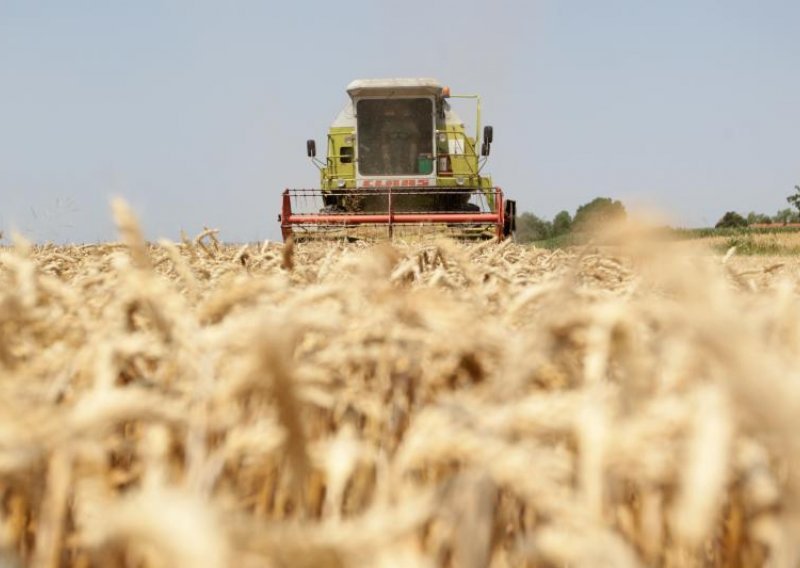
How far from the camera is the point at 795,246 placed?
22.7 metres

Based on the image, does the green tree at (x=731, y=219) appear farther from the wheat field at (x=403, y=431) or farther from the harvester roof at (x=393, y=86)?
the wheat field at (x=403, y=431)

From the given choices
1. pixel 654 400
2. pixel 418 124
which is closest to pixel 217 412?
pixel 654 400

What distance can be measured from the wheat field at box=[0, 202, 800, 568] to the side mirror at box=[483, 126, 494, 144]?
43.6 feet

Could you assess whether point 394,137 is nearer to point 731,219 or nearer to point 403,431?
point 403,431

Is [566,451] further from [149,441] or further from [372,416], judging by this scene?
[149,441]

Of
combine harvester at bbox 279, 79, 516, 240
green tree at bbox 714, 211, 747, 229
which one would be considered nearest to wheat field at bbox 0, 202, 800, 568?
combine harvester at bbox 279, 79, 516, 240

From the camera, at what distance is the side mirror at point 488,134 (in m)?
14.1

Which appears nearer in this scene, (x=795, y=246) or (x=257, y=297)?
(x=257, y=297)

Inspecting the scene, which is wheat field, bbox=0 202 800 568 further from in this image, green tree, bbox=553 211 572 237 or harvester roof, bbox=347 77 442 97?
green tree, bbox=553 211 572 237

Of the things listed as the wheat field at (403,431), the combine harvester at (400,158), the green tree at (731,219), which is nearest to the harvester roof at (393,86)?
the combine harvester at (400,158)

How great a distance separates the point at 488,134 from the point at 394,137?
168 centimetres

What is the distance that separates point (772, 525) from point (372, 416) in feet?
1.49

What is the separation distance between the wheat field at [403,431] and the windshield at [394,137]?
12833 millimetres

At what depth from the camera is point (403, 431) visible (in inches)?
37.9
